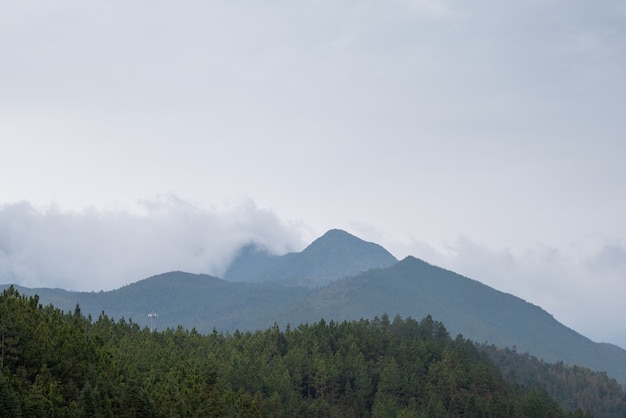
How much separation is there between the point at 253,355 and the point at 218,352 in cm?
1654

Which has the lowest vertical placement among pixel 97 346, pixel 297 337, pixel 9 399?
pixel 9 399

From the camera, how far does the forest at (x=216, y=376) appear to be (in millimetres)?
82312

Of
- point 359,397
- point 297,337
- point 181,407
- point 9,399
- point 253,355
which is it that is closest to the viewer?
point 9,399

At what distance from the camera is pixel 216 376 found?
12119 cm

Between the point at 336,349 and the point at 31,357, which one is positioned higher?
the point at 336,349

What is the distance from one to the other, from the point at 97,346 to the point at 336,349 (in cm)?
10293

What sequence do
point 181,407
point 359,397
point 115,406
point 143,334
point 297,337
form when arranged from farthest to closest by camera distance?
1. point 297,337
2. point 359,397
3. point 143,334
4. point 181,407
5. point 115,406

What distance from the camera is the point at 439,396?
577 feet

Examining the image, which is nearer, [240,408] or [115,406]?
[115,406]

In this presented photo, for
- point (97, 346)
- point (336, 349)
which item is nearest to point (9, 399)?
point (97, 346)

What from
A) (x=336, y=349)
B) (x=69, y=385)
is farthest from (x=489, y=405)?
(x=69, y=385)

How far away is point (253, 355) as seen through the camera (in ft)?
593

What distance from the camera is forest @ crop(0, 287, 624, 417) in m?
82.3

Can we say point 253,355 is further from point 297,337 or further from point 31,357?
point 31,357
